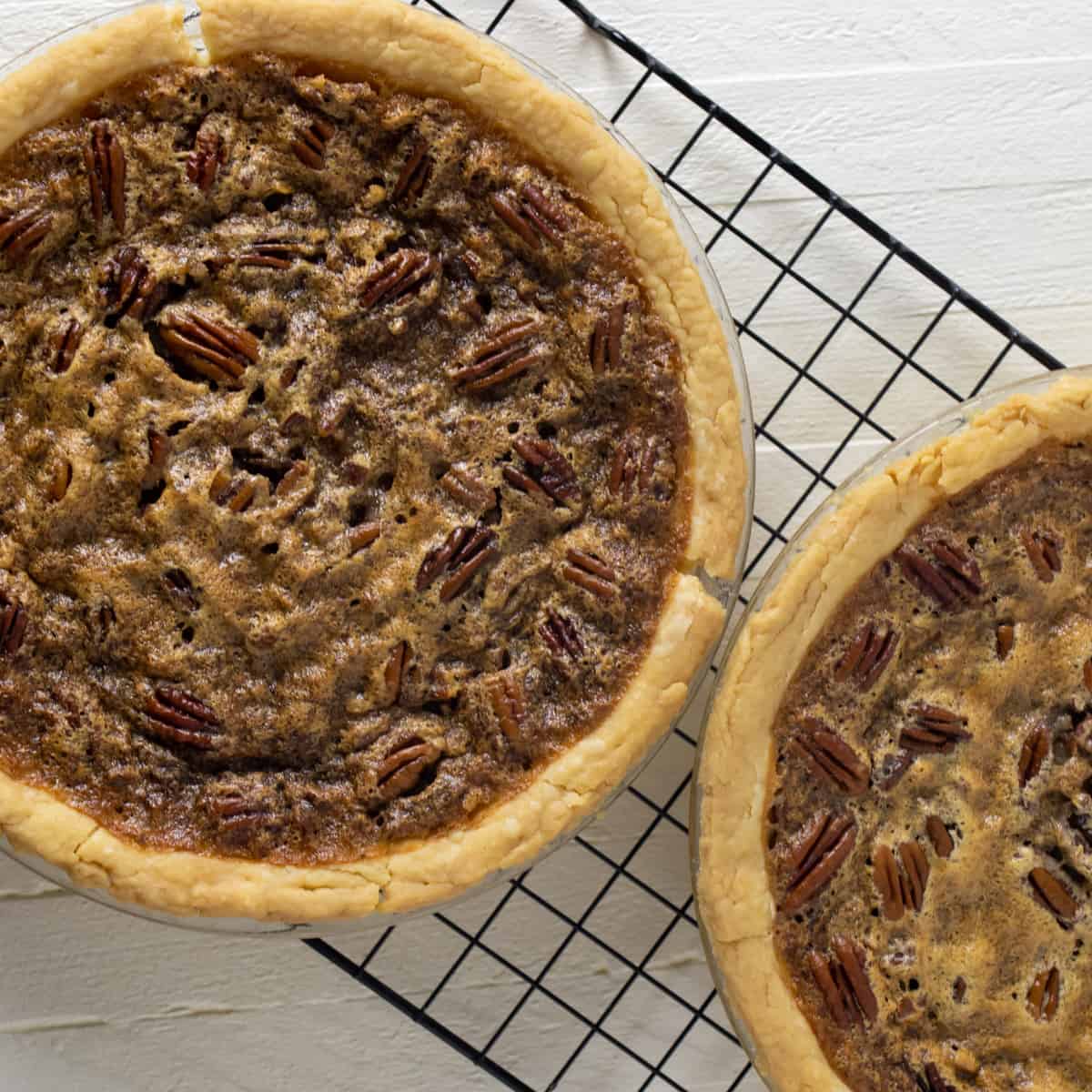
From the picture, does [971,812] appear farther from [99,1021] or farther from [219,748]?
[99,1021]

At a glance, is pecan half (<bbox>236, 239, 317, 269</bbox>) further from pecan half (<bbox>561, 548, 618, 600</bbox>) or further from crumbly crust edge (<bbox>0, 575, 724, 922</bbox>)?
crumbly crust edge (<bbox>0, 575, 724, 922</bbox>)

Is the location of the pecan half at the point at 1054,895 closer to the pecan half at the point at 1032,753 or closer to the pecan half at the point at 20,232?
the pecan half at the point at 1032,753

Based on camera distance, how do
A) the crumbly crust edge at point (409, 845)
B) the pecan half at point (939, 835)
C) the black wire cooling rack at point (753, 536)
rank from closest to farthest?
the crumbly crust edge at point (409, 845) < the pecan half at point (939, 835) < the black wire cooling rack at point (753, 536)

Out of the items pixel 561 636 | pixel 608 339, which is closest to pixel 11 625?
pixel 561 636

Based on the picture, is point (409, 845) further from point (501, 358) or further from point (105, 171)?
point (105, 171)

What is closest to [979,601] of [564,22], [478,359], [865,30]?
[478,359]

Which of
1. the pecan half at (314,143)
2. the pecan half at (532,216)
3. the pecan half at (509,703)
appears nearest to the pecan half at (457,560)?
the pecan half at (509,703)

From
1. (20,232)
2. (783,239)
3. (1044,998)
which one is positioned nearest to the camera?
(20,232)
